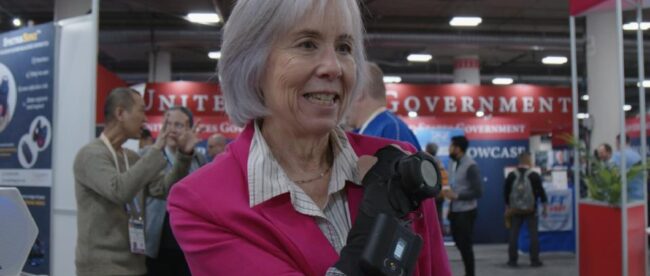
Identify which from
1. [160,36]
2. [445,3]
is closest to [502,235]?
[445,3]

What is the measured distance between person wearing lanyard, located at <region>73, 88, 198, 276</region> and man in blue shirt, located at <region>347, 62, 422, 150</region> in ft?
3.11

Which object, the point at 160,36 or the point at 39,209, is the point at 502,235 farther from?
the point at 39,209

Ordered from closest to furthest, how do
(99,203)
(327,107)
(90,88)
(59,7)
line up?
(327,107) → (99,203) → (90,88) → (59,7)

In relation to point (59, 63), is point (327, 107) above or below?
below

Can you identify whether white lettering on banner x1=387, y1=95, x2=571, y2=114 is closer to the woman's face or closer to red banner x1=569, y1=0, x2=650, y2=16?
red banner x1=569, y1=0, x2=650, y2=16

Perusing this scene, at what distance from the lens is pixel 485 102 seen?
10.8m

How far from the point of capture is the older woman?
3.17 feet

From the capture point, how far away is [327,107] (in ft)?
3.49

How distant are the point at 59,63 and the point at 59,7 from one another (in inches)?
183

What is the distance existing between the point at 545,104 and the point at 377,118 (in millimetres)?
8842

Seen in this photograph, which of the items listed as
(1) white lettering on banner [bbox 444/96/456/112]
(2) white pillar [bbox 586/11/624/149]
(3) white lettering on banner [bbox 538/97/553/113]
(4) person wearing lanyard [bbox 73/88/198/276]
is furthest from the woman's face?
(3) white lettering on banner [bbox 538/97/553/113]

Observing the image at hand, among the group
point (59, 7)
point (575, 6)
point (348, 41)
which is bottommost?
point (348, 41)

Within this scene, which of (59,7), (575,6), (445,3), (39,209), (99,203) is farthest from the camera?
(445,3)

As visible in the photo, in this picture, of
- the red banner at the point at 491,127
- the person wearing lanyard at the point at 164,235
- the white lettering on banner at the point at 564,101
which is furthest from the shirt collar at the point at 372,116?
the white lettering on banner at the point at 564,101
